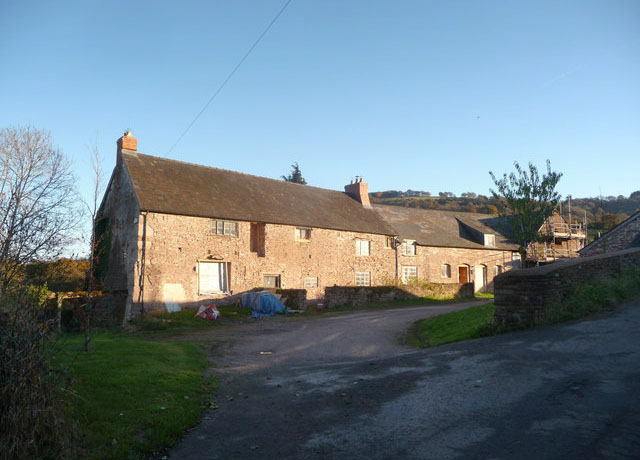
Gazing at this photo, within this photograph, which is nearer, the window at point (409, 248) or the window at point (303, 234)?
the window at point (303, 234)

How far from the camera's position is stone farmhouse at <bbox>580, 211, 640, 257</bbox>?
26484mm

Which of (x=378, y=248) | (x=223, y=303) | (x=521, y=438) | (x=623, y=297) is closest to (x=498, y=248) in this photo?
(x=378, y=248)

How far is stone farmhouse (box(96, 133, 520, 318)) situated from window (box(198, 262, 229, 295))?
0.05 meters

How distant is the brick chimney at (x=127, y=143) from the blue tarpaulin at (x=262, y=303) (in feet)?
34.5

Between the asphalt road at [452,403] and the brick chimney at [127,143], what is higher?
the brick chimney at [127,143]

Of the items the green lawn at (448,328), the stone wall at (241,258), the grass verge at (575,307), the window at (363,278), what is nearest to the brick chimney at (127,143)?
the stone wall at (241,258)

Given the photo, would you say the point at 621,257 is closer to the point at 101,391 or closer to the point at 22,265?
the point at 101,391

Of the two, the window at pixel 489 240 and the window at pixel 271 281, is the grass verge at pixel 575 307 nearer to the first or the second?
the window at pixel 271 281

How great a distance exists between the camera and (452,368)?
7559 mm

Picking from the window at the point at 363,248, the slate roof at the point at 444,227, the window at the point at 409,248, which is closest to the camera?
the window at the point at 363,248

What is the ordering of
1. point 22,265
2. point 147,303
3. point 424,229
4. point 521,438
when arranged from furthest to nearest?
point 424,229 < point 147,303 < point 22,265 < point 521,438

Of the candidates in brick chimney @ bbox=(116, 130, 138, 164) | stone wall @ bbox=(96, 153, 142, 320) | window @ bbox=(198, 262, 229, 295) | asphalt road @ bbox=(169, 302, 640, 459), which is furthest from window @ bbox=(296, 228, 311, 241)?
asphalt road @ bbox=(169, 302, 640, 459)

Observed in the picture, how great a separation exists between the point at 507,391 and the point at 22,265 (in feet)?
46.5

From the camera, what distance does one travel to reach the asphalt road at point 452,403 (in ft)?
15.4
